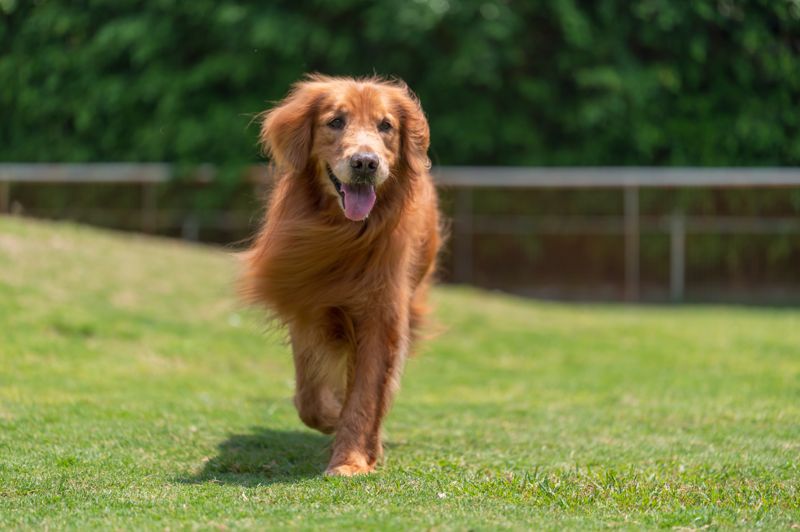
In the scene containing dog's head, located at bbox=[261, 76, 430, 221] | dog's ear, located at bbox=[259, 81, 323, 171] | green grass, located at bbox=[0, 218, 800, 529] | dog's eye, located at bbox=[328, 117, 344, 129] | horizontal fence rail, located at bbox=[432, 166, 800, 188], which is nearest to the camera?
green grass, located at bbox=[0, 218, 800, 529]

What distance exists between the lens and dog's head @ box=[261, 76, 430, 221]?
5.58m

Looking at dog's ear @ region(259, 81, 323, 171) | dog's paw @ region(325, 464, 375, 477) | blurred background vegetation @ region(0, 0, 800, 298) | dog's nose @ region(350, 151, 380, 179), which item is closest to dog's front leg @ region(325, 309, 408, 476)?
dog's paw @ region(325, 464, 375, 477)

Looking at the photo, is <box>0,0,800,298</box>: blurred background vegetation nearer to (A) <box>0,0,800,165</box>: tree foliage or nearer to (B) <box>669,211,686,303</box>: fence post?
(A) <box>0,0,800,165</box>: tree foliage

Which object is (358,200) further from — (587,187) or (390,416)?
(587,187)

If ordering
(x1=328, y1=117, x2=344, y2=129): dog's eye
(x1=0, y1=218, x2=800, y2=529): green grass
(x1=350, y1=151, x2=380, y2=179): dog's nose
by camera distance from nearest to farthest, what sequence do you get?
1. (x1=0, y1=218, x2=800, y2=529): green grass
2. (x1=350, y1=151, x2=380, y2=179): dog's nose
3. (x1=328, y1=117, x2=344, y2=129): dog's eye

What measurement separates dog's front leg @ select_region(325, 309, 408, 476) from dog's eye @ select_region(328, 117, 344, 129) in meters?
0.96

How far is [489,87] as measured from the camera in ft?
70.4

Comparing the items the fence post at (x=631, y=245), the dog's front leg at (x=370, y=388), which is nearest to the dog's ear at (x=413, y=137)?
the dog's front leg at (x=370, y=388)

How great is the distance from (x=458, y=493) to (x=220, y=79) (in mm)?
17929

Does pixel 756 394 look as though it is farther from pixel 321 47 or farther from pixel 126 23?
pixel 126 23

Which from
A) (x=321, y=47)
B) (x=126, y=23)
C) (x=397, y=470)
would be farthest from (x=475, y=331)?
(x=126, y=23)

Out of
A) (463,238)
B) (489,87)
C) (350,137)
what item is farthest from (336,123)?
(489,87)

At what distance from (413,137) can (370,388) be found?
1324 millimetres

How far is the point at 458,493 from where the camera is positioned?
16.0ft
